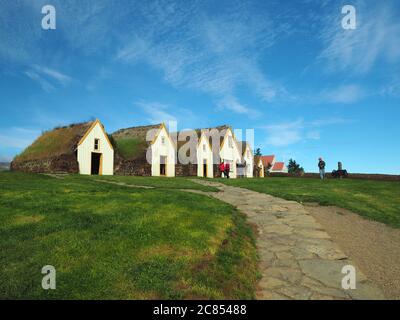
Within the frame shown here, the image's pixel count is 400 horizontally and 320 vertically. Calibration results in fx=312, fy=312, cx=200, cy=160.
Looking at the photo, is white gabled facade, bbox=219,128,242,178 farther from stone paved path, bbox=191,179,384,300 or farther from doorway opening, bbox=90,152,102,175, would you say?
stone paved path, bbox=191,179,384,300

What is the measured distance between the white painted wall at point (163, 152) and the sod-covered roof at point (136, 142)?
0.94 meters

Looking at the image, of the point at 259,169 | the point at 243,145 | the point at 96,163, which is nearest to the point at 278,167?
the point at 259,169

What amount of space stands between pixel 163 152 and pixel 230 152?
1444cm

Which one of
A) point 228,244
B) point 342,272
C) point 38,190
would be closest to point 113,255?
point 228,244

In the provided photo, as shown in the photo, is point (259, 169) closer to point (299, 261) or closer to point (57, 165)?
point (57, 165)

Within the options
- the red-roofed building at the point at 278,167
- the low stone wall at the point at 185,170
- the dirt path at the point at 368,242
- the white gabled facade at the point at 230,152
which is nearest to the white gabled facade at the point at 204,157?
the low stone wall at the point at 185,170

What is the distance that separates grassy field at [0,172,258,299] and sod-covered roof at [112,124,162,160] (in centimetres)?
3075

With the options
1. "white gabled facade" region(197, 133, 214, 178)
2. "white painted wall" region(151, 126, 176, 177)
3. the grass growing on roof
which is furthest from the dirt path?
"white gabled facade" region(197, 133, 214, 178)

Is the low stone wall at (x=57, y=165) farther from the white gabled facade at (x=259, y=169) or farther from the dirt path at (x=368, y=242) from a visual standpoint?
the white gabled facade at (x=259, y=169)

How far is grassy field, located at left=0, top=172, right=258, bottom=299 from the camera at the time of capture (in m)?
5.32

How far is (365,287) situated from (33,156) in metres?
40.5

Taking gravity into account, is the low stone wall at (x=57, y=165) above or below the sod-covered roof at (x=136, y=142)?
below

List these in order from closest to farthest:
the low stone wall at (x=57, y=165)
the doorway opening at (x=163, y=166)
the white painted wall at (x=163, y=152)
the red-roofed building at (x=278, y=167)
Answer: the low stone wall at (x=57, y=165) < the white painted wall at (x=163, y=152) < the doorway opening at (x=163, y=166) < the red-roofed building at (x=278, y=167)

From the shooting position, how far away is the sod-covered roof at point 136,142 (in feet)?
137
